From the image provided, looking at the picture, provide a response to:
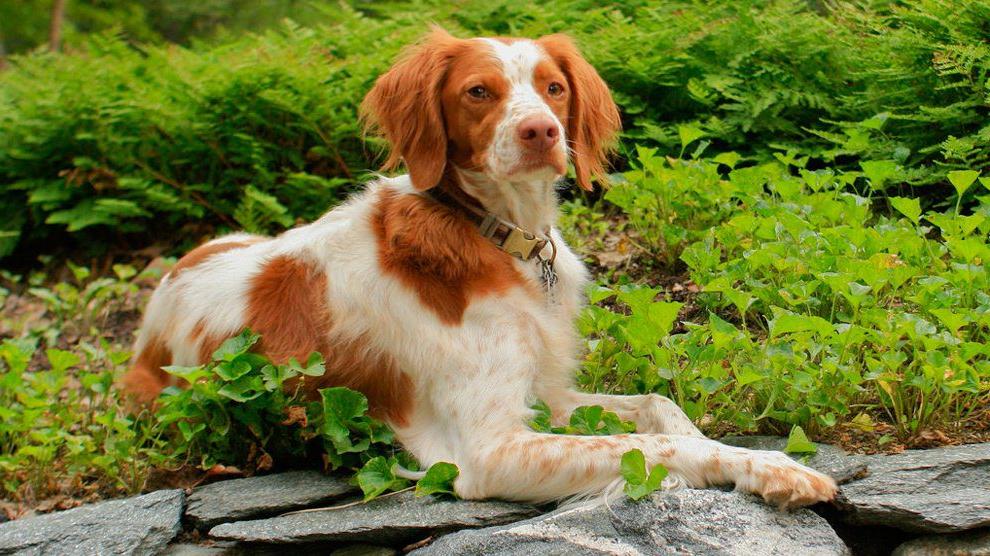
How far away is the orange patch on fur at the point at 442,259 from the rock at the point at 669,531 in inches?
26.8

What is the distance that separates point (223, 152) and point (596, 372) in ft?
10.4

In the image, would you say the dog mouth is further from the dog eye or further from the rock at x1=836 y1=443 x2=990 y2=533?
the rock at x1=836 y1=443 x2=990 y2=533

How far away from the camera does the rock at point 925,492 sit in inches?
98.5

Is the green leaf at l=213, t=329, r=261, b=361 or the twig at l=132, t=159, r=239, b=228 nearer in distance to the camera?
the green leaf at l=213, t=329, r=261, b=361

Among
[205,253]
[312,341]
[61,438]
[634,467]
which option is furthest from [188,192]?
[634,467]

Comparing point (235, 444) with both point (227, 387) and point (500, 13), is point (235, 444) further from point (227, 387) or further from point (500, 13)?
point (500, 13)

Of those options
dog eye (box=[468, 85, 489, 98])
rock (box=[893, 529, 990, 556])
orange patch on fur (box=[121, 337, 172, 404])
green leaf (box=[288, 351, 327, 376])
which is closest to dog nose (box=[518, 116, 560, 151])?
dog eye (box=[468, 85, 489, 98])

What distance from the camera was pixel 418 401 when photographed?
3.07m

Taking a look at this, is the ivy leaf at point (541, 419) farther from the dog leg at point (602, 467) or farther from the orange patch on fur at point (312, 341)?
the orange patch on fur at point (312, 341)

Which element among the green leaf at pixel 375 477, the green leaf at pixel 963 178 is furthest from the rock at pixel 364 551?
the green leaf at pixel 963 178

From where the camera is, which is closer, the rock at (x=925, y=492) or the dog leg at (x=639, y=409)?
the rock at (x=925, y=492)

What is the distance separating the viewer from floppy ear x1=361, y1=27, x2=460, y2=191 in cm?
311

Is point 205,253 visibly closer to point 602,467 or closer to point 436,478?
point 436,478

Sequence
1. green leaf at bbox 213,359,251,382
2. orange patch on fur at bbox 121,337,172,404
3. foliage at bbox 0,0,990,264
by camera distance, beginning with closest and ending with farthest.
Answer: green leaf at bbox 213,359,251,382, orange patch on fur at bbox 121,337,172,404, foliage at bbox 0,0,990,264
